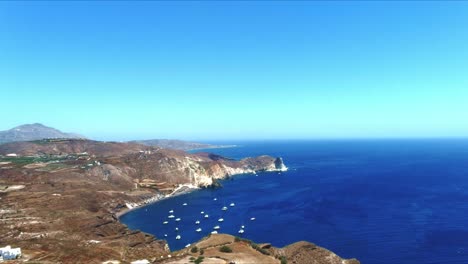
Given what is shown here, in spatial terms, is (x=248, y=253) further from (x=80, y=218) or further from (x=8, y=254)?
(x=80, y=218)

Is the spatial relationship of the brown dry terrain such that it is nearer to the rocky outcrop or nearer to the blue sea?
the rocky outcrop

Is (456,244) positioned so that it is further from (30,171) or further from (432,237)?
(30,171)

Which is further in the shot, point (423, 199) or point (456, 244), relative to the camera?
point (423, 199)

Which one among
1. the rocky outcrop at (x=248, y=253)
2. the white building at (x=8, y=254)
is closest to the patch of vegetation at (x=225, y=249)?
the rocky outcrop at (x=248, y=253)

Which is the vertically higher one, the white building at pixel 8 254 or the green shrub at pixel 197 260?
the green shrub at pixel 197 260

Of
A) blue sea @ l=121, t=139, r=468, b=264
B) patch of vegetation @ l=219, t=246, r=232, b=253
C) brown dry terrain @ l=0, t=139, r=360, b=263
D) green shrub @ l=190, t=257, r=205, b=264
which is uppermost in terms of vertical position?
green shrub @ l=190, t=257, r=205, b=264

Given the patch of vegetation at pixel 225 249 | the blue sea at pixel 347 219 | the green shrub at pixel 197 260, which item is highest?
the green shrub at pixel 197 260

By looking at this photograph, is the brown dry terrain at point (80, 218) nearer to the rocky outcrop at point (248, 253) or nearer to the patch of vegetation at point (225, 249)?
the rocky outcrop at point (248, 253)

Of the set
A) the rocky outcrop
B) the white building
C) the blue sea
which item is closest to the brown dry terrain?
the rocky outcrop

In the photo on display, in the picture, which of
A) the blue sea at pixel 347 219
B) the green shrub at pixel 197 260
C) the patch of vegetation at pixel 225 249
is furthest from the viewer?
the blue sea at pixel 347 219

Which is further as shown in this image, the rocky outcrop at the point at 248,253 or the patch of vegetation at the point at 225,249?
the patch of vegetation at the point at 225,249

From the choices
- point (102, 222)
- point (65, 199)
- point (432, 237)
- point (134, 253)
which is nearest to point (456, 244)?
point (432, 237)
